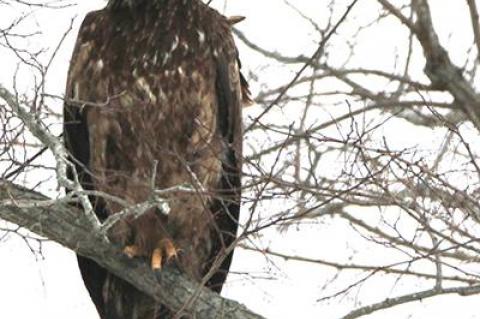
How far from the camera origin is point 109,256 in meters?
5.87

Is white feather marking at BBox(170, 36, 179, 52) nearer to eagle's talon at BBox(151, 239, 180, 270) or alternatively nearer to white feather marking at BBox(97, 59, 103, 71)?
white feather marking at BBox(97, 59, 103, 71)

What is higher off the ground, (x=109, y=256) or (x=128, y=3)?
(x=128, y=3)

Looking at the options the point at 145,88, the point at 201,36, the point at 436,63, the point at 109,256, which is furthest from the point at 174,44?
the point at 436,63

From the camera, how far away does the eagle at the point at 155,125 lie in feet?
→ 20.4

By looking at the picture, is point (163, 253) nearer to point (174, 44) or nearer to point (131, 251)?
point (131, 251)

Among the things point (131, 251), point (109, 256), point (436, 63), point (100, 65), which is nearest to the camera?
point (109, 256)

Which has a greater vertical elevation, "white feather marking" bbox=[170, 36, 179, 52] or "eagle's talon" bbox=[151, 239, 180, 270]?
"white feather marking" bbox=[170, 36, 179, 52]

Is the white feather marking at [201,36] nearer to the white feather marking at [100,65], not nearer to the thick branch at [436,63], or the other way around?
the white feather marking at [100,65]

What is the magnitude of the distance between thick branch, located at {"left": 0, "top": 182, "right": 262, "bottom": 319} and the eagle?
12cm

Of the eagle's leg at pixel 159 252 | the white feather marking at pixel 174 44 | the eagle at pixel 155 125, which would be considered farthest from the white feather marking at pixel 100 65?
the eagle's leg at pixel 159 252

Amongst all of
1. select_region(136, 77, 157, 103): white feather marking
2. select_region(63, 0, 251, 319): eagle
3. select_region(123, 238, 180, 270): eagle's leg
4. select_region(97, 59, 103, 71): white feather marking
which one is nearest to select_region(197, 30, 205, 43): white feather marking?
select_region(63, 0, 251, 319): eagle

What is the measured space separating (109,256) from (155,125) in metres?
0.79

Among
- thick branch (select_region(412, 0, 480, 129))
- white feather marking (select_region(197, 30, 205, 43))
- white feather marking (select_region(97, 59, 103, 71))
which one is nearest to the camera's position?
white feather marking (select_region(97, 59, 103, 71))

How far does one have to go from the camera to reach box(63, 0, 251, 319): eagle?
20.4ft
